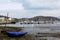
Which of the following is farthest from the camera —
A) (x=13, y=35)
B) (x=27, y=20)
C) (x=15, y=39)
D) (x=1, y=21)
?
(x=27, y=20)

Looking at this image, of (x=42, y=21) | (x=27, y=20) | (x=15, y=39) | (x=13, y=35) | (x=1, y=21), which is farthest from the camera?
(x=42, y=21)

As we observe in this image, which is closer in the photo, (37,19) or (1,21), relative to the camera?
(1,21)

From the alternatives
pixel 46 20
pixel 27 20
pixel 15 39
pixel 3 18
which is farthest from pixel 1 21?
pixel 46 20

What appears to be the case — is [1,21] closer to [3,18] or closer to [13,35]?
[3,18]

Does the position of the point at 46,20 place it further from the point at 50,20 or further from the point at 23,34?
the point at 23,34

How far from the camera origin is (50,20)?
452 feet

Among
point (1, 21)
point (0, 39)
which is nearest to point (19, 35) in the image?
point (0, 39)

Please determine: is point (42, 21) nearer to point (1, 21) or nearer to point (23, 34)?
point (1, 21)

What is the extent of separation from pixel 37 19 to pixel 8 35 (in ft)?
310

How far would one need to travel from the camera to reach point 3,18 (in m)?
80.1

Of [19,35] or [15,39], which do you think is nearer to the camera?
[15,39]

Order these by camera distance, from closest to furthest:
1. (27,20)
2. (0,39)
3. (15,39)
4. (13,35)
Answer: (0,39)
(15,39)
(13,35)
(27,20)

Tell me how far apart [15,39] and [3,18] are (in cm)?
5565

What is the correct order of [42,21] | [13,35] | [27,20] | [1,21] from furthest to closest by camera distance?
1. [42,21]
2. [27,20]
3. [1,21]
4. [13,35]
